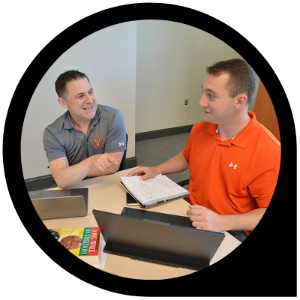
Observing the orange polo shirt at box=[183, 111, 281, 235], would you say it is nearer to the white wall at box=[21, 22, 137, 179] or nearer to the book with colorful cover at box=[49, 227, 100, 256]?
the book with colorful cover at box=[49, 227, 100, 256]

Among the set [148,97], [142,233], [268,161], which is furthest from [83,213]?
[148,97]

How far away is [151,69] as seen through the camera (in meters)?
2.92

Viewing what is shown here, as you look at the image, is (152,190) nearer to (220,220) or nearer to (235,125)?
(220,220)

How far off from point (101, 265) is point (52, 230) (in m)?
0.27

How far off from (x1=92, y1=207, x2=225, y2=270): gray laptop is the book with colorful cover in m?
0.05

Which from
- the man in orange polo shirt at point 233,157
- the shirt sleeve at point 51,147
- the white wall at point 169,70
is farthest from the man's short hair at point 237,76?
the white wall at point 169,70

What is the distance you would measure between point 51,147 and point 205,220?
0.98 m

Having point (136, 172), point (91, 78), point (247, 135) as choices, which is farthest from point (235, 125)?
point (91, 78)

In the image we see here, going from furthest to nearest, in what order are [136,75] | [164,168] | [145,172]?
[136,75], [164,168], [145,172]

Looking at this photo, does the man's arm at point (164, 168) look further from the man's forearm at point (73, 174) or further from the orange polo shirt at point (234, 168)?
the man's forearm at point (73, 174)

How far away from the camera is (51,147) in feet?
4.16

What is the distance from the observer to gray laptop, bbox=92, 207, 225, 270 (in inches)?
24.4

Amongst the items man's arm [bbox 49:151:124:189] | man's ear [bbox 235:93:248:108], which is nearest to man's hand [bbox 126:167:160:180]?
man's arm [bbox 49:151:124:189]

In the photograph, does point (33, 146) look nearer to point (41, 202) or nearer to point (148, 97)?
point (41, 202)
